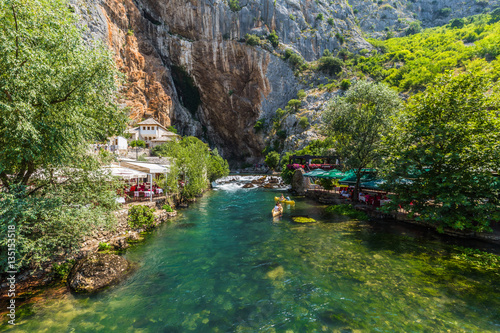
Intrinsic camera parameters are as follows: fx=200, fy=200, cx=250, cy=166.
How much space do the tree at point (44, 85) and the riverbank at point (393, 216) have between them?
16606 millimetres

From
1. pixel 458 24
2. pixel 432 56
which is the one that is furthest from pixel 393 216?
pixel 458 24

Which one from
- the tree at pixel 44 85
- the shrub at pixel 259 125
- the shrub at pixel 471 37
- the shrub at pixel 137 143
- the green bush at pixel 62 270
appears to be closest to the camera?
the tree at pixel 44 85

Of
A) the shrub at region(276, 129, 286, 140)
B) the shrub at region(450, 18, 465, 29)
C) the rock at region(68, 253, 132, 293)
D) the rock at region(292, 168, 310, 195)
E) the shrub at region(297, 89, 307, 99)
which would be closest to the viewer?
the rock at region(68, 253, 132, 293)

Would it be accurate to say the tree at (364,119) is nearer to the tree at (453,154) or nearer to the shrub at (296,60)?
the tree at (453,154)

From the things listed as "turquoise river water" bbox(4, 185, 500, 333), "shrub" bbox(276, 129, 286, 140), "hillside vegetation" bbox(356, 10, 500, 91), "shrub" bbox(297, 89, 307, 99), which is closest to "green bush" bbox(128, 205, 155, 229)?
"turquoise river water" bbox(4, 185, 500, 333)

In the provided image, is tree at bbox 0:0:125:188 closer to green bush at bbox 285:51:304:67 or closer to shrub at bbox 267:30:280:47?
green bush at bbox 285:51:304:67

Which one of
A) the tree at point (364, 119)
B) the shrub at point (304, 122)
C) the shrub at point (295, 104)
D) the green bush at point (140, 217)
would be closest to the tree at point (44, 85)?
the green bush at point (140, 217)

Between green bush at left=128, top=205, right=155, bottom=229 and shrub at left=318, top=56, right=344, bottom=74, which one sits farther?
shrub at left=318, top=56, right=344, bottom=74

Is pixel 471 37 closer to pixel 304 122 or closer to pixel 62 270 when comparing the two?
pixel 304 122

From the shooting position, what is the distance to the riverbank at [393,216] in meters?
10.5

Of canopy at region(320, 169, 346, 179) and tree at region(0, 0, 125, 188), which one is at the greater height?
tree at region(0, 0, 125, 188)

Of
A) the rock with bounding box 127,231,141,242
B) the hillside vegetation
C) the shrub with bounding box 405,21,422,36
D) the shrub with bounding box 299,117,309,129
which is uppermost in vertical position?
the shrub with bounding box 405,21,422,36

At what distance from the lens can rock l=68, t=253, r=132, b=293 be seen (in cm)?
711

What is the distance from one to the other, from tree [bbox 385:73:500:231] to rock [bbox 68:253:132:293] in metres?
14.4
